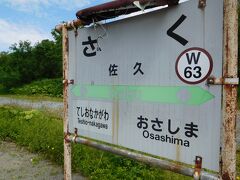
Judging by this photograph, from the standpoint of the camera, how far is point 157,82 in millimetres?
2561

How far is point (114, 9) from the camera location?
281 cm

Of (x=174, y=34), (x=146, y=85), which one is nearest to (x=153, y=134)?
(x=146, y=85)

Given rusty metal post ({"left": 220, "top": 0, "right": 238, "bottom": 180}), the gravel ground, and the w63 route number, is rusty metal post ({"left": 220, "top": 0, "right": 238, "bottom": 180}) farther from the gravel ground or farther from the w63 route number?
the gravel ground

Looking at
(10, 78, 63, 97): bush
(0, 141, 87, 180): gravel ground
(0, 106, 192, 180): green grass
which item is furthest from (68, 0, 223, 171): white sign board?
(10, 78, 63, 97): bush

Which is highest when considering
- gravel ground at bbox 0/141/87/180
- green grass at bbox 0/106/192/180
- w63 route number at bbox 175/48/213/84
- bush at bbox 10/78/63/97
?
w63 route number at bbox 175/48/213/84

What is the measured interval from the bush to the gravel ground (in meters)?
18.0

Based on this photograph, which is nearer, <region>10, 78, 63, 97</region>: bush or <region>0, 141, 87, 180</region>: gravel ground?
<region>0, 141, 87, 180</region>: gravel ground

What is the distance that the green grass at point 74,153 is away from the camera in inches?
161

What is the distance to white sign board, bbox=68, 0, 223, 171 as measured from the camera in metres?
2.23

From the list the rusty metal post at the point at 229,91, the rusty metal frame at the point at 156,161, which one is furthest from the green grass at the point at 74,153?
the rusty metal post at the point at 229,91

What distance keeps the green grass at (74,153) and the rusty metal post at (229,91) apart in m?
1.92

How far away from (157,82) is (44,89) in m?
23.5

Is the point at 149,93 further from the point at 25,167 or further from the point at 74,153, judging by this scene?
the point at 25,167

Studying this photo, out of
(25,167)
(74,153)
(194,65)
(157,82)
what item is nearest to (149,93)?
(157,82)
